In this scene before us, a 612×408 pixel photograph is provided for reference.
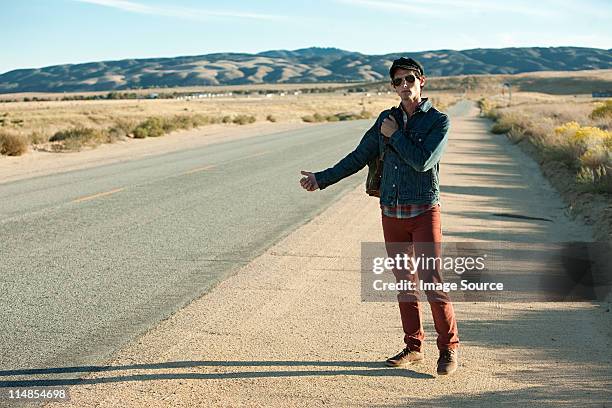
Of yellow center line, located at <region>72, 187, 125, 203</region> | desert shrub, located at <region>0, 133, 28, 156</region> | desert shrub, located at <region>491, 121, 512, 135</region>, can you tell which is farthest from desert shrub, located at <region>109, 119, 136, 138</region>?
yellow center line, located at <region>72, 187, 125, 203</region>

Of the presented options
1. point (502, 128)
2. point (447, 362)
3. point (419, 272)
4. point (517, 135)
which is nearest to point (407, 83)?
point (419, 272)

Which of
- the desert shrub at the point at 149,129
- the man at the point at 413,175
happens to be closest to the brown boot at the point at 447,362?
the man at the point at 413,175

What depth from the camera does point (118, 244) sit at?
31.9ft

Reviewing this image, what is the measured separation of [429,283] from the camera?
16.8 feet

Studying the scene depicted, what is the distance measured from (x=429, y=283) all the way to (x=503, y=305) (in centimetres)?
228

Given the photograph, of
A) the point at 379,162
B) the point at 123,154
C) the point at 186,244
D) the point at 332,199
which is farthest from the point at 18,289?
the point at 123,154

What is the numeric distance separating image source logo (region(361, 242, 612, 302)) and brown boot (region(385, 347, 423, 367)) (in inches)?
14.5

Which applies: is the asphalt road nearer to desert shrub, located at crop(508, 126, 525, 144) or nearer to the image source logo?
the image source logo

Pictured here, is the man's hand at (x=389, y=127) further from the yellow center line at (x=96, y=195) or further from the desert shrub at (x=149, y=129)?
the desert shrub at (x=149, y=129)

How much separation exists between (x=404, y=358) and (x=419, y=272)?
2.09 feet

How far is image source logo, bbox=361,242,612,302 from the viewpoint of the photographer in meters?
7.47

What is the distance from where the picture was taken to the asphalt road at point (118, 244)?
20.4 ft

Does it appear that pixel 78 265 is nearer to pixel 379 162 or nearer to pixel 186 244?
pixel 186 244

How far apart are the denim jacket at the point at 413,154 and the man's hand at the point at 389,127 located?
0.03m
